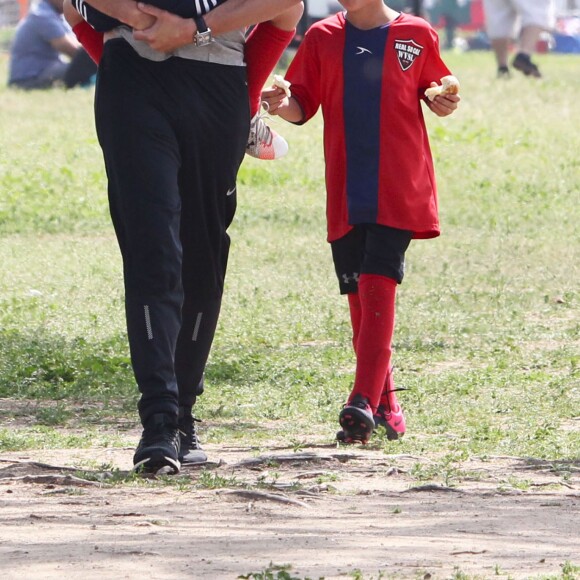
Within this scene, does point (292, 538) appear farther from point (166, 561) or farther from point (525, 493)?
point (525, 493)

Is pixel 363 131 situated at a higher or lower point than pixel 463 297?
higher

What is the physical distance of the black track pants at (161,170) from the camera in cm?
468

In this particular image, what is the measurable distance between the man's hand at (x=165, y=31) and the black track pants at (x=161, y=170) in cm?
9

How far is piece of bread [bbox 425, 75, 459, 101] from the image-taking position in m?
5.51

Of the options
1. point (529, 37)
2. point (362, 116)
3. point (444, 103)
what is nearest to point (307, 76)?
point (362, 116)

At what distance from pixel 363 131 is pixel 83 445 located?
155cm

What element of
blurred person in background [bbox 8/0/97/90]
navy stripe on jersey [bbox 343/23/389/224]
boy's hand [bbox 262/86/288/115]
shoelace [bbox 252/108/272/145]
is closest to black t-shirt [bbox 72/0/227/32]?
shoelace [bbox 252/108/272/145]

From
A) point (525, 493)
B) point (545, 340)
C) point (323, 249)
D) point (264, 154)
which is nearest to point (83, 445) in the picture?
point (264, 154)

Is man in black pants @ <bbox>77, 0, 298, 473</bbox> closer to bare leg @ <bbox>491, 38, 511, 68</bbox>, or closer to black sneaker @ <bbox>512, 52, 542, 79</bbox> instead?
black sneaker @ <bbox>512, 52, 542, 79</bbox>

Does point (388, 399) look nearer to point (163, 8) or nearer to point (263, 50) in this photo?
point (263, 50)

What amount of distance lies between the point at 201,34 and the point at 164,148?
0.37m

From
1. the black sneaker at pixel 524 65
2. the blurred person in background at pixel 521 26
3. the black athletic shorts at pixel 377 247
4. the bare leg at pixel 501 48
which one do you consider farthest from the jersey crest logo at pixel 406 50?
the bare leg at pixel 501 48

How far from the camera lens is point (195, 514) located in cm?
420

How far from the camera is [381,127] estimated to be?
5.65m
